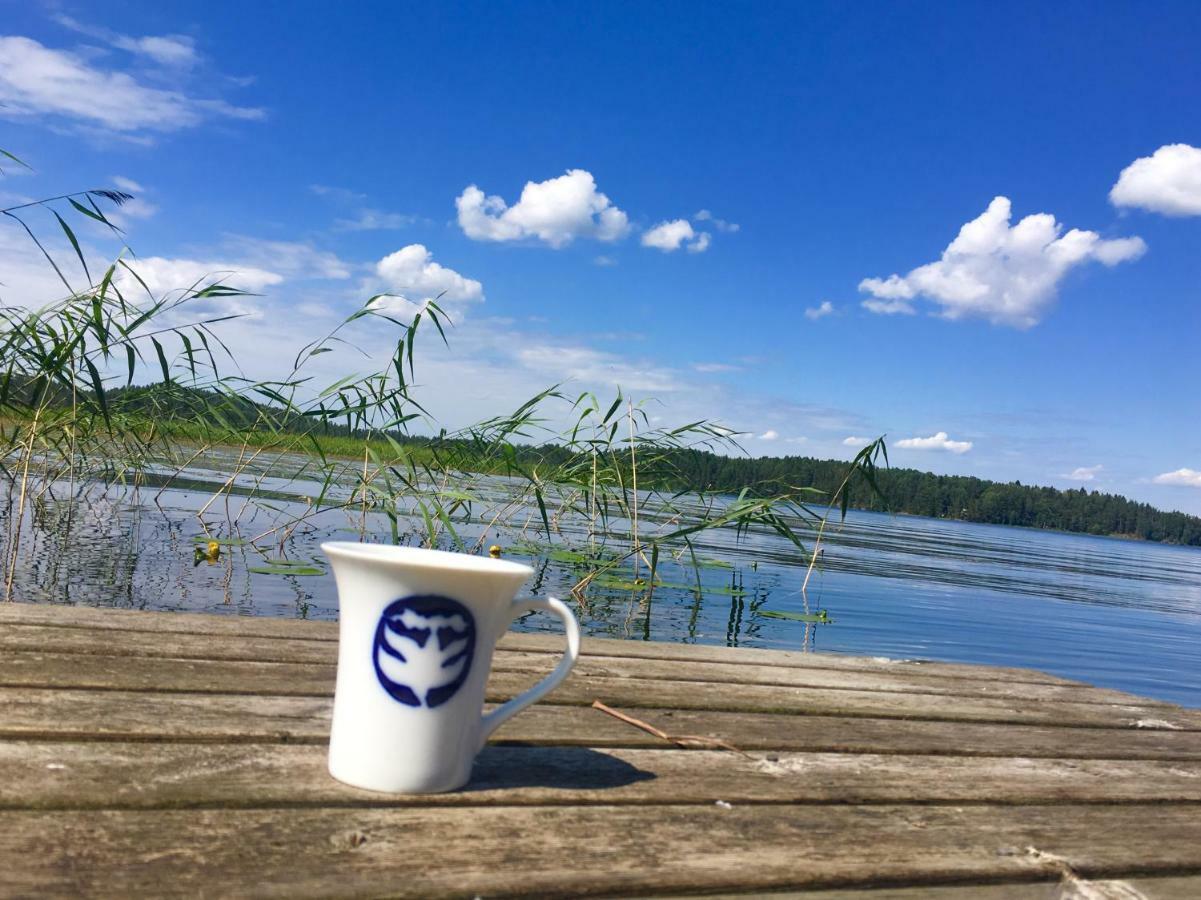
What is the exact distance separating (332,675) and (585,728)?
467 millimetres

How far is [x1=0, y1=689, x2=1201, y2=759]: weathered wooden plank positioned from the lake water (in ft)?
10.9

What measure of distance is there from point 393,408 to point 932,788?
421 cm

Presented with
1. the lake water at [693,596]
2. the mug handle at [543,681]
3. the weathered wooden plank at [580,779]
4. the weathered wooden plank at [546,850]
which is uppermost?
the mug handle at [543,681]

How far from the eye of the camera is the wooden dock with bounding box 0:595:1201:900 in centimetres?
87

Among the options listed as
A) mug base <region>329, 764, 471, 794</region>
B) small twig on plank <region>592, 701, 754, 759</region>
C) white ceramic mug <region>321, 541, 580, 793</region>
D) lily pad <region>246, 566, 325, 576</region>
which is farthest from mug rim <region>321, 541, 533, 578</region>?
lily pad <region>246, 566, 325, 576</region>

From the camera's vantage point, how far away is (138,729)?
117 centimetres

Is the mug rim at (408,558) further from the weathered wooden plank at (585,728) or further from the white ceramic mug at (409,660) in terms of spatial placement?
the weathered wooden plank at (585,728)

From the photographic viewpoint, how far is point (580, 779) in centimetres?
116

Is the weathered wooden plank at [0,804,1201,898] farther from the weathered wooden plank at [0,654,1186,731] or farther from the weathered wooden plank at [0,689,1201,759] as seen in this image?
the weathered wooden plank at [0,654,1186,731]

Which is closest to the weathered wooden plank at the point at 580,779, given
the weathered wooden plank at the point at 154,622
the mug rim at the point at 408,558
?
the mug rim at the point at 408,558

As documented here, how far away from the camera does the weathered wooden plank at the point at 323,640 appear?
176 centimetres

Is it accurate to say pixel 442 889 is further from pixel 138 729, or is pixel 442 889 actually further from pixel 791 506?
pixel 791 506

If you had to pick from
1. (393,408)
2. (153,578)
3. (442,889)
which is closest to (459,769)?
(442,889)

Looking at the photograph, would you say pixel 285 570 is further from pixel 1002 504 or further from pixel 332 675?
pixel 1002 504
